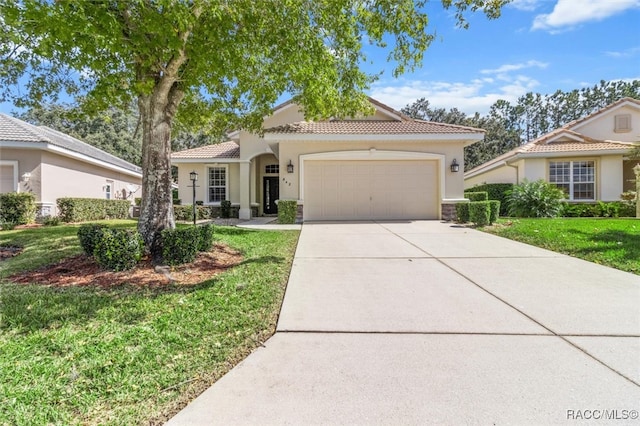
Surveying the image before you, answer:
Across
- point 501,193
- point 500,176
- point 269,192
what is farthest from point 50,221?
point 500,176

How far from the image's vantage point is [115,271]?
17.1ft

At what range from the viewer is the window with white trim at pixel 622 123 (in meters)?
18.4

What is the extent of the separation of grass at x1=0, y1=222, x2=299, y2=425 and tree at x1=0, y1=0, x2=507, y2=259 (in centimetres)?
214

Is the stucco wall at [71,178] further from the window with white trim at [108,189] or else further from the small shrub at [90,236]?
the small shrub at [90,236]

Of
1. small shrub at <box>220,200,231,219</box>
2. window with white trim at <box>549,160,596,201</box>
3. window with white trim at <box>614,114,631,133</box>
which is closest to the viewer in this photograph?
window with white trim at <box>549,160,596,201</box>

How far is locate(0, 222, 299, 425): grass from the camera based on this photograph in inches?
84.7

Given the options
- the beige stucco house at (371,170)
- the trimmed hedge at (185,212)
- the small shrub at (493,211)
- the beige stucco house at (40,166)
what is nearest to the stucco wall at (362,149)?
the beige stucco house at (371,170)

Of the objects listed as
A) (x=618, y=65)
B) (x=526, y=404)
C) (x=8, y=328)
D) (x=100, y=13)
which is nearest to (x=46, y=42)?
(x=100, y=13)

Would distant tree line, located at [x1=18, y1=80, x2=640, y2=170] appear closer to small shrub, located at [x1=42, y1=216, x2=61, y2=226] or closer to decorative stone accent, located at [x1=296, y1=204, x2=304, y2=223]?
small shrub, located at [x1=42, y1=216, x2=61, y2=226]

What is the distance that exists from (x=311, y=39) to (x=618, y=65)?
990 centimetres

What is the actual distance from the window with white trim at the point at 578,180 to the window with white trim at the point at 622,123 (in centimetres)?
449

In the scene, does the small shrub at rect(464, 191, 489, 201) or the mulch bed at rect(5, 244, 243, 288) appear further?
the small shrub at rect(464, 191, 489, 201)

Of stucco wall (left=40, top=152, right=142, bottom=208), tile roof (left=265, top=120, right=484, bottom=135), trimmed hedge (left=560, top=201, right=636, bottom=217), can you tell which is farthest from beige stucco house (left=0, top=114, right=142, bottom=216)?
trimmed hedge (left=560, top=201, right=636, bottom=217)

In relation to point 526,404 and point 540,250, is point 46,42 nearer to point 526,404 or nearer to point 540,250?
point 526,404
